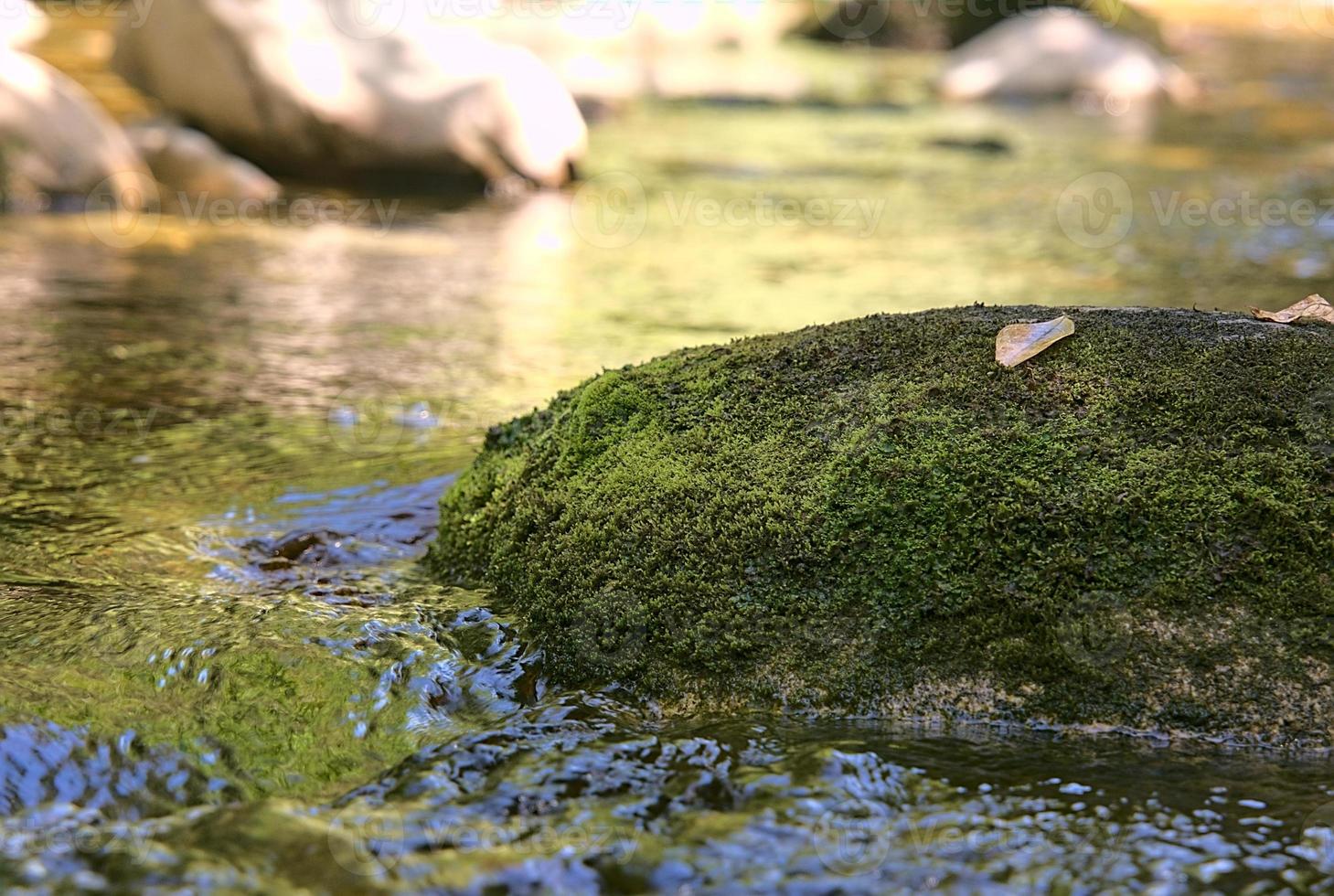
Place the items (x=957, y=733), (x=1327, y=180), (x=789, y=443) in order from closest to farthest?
(x=957, y=733) → (x=789, y=443) → (x=1327, y=180)

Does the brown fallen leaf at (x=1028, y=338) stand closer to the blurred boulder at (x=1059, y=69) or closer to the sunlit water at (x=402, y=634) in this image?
the sunlit water at (x=402, y=634)

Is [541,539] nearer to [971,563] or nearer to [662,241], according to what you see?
[971,563]

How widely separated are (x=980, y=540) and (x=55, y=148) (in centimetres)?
877

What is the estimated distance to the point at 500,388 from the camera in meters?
6.12

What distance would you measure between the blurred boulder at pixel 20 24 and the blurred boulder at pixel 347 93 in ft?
17.9

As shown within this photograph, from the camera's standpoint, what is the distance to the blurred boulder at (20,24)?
15594 mm

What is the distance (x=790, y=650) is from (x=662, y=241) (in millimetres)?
7101

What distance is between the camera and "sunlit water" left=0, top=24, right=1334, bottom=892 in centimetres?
231

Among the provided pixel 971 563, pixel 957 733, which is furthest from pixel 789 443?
pixel 957 733

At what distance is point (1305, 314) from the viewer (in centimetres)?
346

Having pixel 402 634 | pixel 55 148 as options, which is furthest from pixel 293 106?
pixel 402 634

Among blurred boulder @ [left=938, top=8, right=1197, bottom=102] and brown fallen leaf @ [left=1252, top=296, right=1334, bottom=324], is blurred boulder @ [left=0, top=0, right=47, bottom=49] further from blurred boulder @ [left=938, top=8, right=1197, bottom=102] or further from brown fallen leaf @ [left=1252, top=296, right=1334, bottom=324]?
Answer: brown fallen leaf @ [left=1252, top=296, right=1334, bottom=324]

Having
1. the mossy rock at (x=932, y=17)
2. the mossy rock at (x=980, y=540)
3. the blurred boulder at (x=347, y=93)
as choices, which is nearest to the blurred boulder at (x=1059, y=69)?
the mossy rock at (x=932, y=17)

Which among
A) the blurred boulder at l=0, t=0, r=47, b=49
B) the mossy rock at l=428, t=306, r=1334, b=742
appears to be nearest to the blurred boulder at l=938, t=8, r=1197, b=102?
the blurred boulder at l=0, t=0, r=47, b=49
